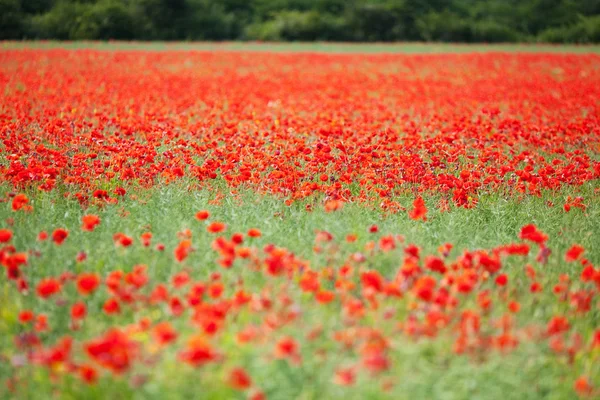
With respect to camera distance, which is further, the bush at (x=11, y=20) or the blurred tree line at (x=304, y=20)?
the blurred tree line at (x=304, y=20)

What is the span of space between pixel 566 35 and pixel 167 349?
45892 millimetres

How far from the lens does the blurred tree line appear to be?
3416 centimetres

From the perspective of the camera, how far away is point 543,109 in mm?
11211

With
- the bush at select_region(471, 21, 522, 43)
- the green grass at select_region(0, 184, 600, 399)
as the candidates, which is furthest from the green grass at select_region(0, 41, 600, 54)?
the green grass at select_region(0, 184, 600, 399)

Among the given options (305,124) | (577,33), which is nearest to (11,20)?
(305,124)

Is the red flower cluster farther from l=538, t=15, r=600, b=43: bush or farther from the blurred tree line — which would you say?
l=538, t=15, r=600, b=43: bush

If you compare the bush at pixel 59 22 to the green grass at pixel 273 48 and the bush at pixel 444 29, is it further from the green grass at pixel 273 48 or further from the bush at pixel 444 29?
the bush at pixel 444 29

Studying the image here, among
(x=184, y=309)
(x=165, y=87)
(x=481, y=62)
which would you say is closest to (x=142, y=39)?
(x=481, y=62)

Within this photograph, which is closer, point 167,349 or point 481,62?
point 167,349

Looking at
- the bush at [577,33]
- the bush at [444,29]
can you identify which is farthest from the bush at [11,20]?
the bush at [577,33]

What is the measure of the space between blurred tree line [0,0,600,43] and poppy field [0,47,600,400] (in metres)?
27.2

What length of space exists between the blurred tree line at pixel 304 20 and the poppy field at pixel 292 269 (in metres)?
27.2

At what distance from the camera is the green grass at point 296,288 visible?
→ 103 inches

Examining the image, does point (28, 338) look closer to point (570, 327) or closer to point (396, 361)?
point (396, 361)
